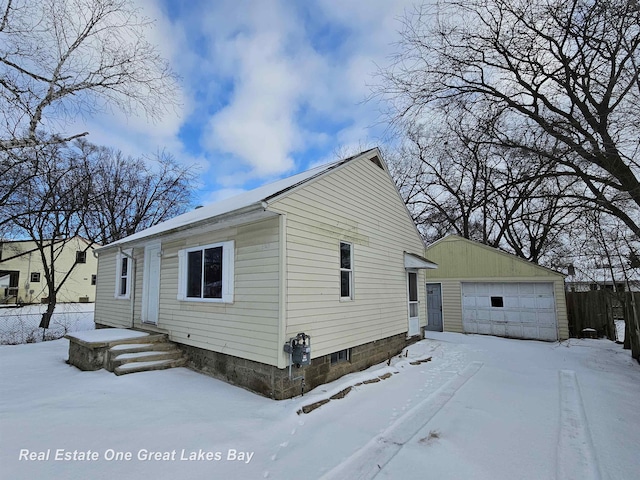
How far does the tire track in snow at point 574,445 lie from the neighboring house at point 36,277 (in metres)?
31.9

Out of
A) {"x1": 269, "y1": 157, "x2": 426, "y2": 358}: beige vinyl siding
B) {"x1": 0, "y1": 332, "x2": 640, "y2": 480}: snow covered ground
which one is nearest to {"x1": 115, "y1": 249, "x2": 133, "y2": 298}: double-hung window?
{"x1": 0, "y1": 332, "x2": 640, "y2": 480}: snow covered ground

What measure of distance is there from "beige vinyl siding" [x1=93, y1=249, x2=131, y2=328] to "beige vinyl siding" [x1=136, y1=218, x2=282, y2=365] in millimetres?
3511

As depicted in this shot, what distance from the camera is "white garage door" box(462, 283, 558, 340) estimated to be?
41.9ft

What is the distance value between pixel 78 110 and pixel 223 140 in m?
7.93

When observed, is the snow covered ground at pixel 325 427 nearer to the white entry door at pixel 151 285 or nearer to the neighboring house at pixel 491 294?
the white entry door at pixel 151 285

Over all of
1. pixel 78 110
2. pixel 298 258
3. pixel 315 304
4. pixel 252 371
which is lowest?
pixel 252 371

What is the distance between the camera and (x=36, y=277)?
1178 inches

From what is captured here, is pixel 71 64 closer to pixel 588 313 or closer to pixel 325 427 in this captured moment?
pixel 325 427

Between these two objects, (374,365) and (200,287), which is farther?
(374,365)

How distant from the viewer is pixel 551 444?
403 cm

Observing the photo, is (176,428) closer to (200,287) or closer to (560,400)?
(200,287)

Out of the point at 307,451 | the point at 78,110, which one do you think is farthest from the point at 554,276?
the point at 78,110

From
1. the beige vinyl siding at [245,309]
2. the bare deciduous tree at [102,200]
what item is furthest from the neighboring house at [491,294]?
the bare deciduous tree at [102,200]

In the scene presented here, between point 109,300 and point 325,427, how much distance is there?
9.79m
